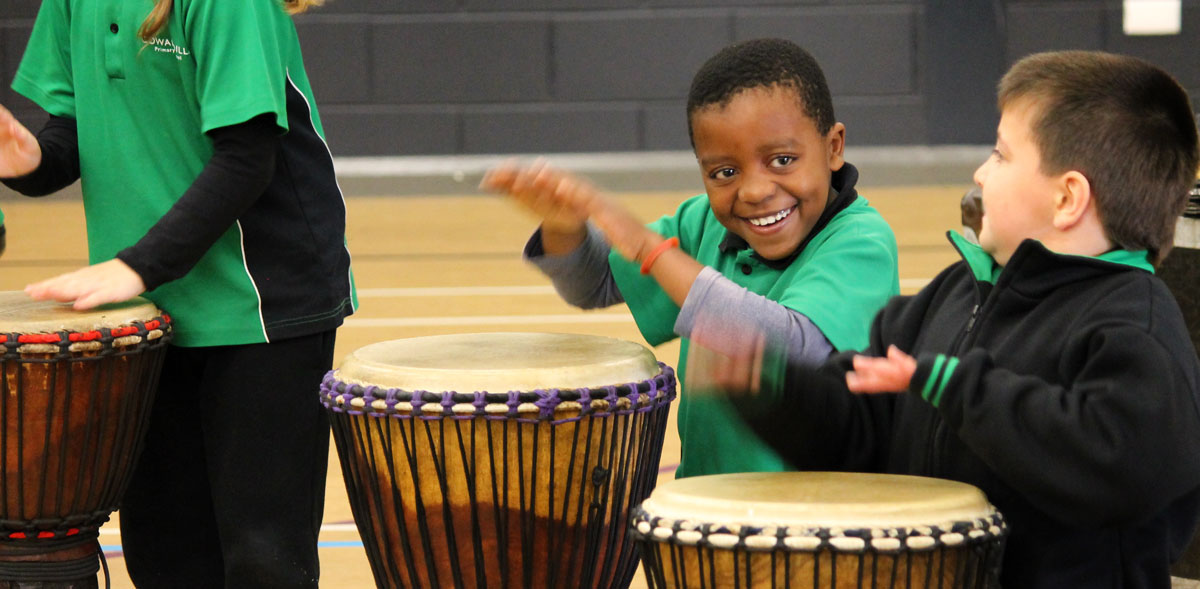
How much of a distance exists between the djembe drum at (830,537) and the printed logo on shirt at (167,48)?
93 cm

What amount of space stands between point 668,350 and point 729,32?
3.86 meters

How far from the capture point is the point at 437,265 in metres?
5.96

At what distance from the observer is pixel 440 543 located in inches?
71.1

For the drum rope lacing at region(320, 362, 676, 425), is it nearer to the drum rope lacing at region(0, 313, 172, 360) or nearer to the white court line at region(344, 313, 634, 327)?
the drum rope lacing at region(0, 313, 172, 360)

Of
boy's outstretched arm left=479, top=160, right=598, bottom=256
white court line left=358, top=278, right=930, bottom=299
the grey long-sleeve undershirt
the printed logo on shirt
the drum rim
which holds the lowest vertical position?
white court line left=358, top=278, right=930, bottom=299

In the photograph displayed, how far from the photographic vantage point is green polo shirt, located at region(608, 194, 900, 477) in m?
1.74

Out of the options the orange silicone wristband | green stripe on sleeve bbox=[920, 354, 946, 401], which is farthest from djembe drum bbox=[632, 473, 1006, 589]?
the orange silicone wristband

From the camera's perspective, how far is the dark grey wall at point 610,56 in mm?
7746

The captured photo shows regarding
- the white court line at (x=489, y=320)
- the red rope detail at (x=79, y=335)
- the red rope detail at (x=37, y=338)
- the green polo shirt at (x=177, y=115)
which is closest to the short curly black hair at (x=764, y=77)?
the green polo shirt at (x=177, y=115)

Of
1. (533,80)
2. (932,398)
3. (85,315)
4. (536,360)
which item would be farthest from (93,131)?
(533,80)

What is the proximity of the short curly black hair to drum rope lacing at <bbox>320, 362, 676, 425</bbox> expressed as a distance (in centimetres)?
37

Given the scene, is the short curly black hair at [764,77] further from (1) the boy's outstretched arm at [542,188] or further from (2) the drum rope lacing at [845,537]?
(2) the drum rope lacing at [845,537]

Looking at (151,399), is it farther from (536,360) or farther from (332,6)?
(332,6)

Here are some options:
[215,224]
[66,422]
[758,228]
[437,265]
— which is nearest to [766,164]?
[758,228]
